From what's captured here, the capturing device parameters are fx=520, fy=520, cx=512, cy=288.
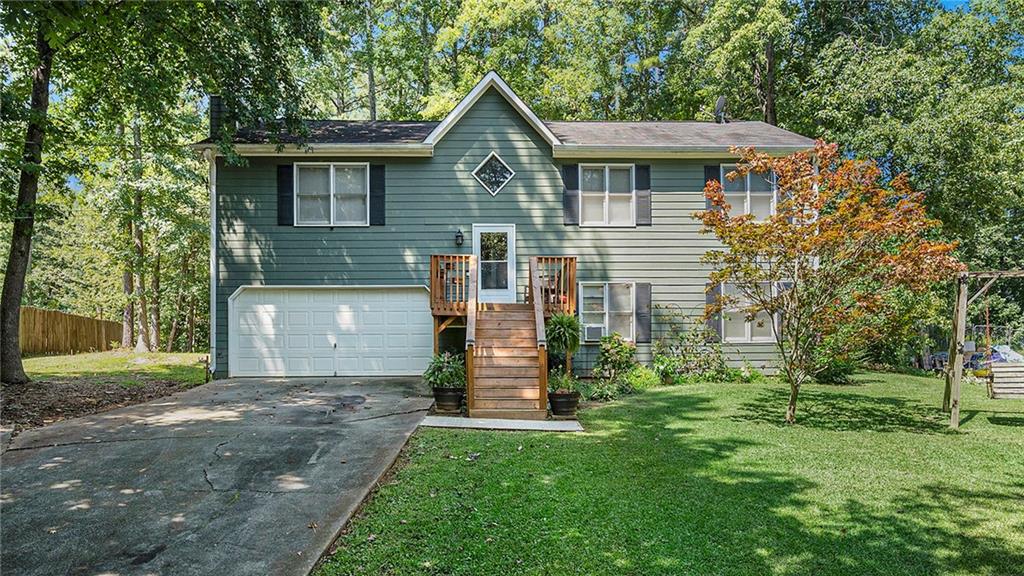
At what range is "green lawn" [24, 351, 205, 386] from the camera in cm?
1097

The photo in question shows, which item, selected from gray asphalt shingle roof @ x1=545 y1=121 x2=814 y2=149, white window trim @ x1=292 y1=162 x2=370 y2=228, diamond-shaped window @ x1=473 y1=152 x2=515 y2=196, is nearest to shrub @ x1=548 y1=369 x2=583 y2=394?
diamond-shaped window @ x1=473 y1=152 x2=515 y2=196

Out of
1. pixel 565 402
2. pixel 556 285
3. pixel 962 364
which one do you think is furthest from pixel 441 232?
pixel 962 364

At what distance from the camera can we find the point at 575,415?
7.79m

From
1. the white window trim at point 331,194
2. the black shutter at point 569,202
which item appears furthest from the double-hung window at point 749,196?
the white window trim at point 331,194

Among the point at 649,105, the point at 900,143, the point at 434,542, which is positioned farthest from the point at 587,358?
the point at 649,105

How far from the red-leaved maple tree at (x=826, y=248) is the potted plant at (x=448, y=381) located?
13.1 feet

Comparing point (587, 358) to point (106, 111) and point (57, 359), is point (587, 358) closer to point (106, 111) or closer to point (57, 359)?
point (106, 111)

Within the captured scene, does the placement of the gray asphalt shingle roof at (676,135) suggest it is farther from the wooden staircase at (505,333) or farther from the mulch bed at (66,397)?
the mulch bed at (66,397)

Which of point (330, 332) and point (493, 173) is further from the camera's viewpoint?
point (493, 173)

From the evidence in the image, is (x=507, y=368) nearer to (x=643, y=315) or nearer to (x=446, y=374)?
(x=446, y=374)

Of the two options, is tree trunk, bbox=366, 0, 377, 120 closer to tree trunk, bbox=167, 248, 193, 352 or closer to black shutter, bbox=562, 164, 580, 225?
tree trunk, bbox=167, 248, 193, 352

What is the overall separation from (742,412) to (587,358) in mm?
3833

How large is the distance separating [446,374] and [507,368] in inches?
38.1

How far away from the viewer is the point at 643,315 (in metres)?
11.3
